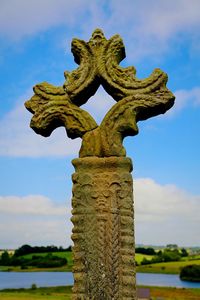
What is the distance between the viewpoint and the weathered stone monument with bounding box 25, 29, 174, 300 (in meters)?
5.45

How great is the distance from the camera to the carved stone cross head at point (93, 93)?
6023mm

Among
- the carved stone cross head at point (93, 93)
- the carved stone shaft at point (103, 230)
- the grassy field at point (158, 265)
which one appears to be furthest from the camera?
the grassy field at point (158, 265)

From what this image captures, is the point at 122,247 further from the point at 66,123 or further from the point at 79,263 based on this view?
the point at 66,123

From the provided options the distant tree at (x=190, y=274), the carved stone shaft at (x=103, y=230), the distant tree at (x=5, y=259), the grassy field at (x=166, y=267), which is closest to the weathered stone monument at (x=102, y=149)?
the carved stone shaft at (x=103, y=230)

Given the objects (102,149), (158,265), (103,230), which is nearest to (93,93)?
(102,149)

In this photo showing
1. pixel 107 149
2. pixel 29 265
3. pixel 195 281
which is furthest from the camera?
pixel 29 265

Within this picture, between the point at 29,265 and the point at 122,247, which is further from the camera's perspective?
the point at 29,265

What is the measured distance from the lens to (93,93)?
259 inches

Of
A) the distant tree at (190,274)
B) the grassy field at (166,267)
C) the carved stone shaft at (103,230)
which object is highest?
the grassy field at (166,267)

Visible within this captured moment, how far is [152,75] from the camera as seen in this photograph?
6.22 metres

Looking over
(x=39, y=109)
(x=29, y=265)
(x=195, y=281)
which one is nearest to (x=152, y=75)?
(x=39, y=109)

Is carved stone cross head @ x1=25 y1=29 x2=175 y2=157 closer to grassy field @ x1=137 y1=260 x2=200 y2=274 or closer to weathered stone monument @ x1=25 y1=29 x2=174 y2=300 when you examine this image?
weathered stone monument @ x1=25 y1=29 x2=174 y2=300

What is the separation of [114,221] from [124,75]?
7.05ft

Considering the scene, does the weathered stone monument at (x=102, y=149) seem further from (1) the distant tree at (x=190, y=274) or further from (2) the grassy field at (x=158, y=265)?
(2) the grassy field at (x=158, y=265)
